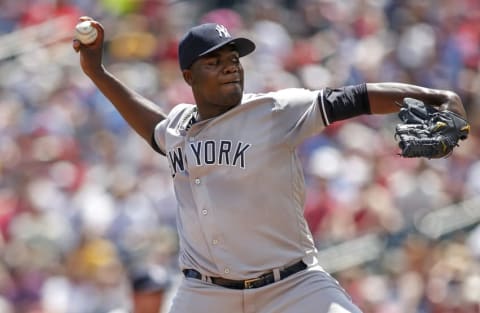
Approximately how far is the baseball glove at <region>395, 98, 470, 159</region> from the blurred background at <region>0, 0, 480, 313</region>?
2976 mm

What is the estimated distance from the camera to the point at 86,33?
6.14 m

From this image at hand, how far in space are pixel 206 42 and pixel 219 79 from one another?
169mm

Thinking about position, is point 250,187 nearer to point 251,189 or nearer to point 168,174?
point 251,189

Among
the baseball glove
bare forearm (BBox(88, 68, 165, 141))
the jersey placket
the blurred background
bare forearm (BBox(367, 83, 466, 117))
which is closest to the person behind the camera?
the baseball glove

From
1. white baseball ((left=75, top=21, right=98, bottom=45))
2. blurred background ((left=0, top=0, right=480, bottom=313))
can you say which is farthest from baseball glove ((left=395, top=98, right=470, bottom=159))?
blurred background ((left=0, top=0, right=480, bottom=313))

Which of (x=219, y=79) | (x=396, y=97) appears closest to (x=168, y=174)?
(x=219, y=79)

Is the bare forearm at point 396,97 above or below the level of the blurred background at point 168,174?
above

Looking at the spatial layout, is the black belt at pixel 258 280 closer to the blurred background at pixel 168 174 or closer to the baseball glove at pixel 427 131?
the baseball glove at pixel 427 131

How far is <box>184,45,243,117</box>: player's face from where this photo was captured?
18.1ft

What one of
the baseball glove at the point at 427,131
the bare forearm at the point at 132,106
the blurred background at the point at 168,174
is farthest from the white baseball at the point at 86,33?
the blurred background at the point at 168,174

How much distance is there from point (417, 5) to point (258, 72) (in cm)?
194

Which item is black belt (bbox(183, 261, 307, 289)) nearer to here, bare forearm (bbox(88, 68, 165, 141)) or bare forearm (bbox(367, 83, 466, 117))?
bare forearm (bbox(367, 83, 466, 117))

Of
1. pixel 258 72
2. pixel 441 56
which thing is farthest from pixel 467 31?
pixel 258 72

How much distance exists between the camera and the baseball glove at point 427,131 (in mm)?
5129
